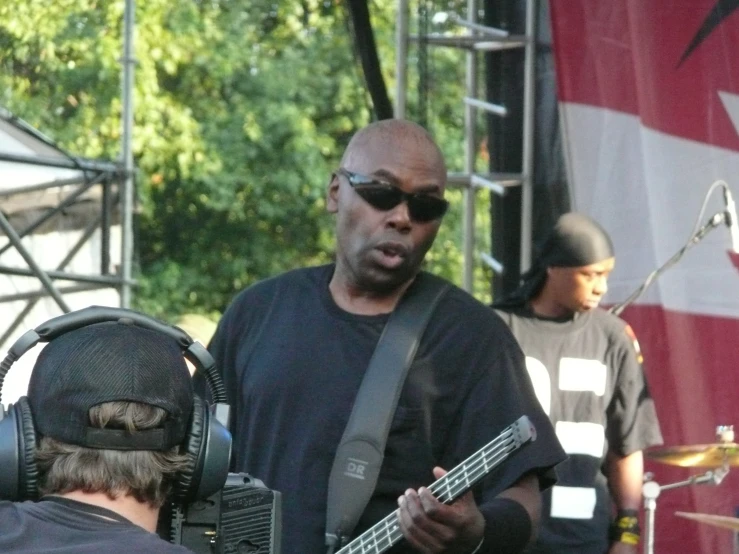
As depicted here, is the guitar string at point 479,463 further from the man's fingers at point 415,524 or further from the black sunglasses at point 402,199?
the black sunglasses at point 402,199

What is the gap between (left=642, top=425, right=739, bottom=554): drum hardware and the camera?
4.82m

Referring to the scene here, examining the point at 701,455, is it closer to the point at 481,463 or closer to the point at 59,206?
the point at 481,463

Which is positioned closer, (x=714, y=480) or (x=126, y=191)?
(x=714, y=480)

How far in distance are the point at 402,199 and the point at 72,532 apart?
1583 millimetres

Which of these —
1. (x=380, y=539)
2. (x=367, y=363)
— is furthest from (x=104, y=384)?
(x=367, y=363)

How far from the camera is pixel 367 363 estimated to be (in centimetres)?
329

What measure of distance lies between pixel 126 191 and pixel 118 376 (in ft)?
21.7

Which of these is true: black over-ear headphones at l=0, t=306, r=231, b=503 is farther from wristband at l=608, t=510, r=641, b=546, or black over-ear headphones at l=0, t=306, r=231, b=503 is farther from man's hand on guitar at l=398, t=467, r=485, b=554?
wristband at l=608, t=510, r=641, b=546

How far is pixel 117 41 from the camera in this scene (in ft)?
62.3

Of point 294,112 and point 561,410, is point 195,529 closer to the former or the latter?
point 561,410

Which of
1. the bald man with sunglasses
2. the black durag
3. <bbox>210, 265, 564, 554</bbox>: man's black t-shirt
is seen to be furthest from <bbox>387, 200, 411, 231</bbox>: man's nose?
the black durag

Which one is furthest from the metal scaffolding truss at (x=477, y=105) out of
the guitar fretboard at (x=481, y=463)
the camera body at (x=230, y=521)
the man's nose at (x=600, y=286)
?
the camera body at (x=230, y=521)

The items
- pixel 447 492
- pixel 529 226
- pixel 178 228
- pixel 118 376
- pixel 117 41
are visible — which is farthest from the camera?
pixel 178 228

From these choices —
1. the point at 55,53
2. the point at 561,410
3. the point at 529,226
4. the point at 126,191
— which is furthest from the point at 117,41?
the point at 561,410
